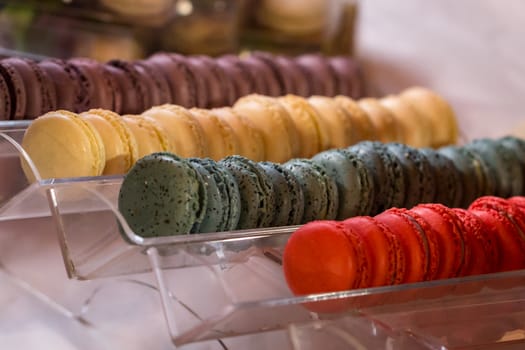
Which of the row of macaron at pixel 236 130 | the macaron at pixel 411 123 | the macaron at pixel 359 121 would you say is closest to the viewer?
the row of macaron at pixel 236 130

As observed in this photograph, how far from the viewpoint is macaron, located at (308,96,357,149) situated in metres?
1.58

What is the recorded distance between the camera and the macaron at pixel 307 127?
1527 millimetres

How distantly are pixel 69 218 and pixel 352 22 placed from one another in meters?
1.37

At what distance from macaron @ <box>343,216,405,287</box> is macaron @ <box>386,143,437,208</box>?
0.33 meters

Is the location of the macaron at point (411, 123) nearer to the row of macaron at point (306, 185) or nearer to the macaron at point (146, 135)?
the row of macaron at point (306, 185)

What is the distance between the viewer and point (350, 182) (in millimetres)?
1292

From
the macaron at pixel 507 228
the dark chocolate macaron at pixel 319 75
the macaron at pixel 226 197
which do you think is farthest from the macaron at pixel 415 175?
the dark chocolate macaron at pixel 319 75

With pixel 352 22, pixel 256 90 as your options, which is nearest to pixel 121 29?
pixel 256 90

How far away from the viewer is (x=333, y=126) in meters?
1.59

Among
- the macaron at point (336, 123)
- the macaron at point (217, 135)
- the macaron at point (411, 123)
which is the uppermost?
the macaron at point (217, 135)

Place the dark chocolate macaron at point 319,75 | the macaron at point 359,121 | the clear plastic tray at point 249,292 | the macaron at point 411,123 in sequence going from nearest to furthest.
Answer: the clear plastic tray at point 249,292 < the macaron at point 359,121 < the macaron at point 411,123 < the dark chocolate macaron at point 319,75

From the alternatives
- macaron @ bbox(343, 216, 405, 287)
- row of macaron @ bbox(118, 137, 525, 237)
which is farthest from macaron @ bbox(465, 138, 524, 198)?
macaron @ bbox(343, 216, 405, 287)

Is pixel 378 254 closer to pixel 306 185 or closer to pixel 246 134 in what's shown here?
pixel 306 185

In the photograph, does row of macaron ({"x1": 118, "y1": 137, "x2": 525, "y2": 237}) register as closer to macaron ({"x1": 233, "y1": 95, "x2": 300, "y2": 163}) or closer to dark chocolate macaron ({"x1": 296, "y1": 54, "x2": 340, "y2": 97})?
macaron ({"x1": 233, "y1": 95, "x2": 300, "y2": 163})
